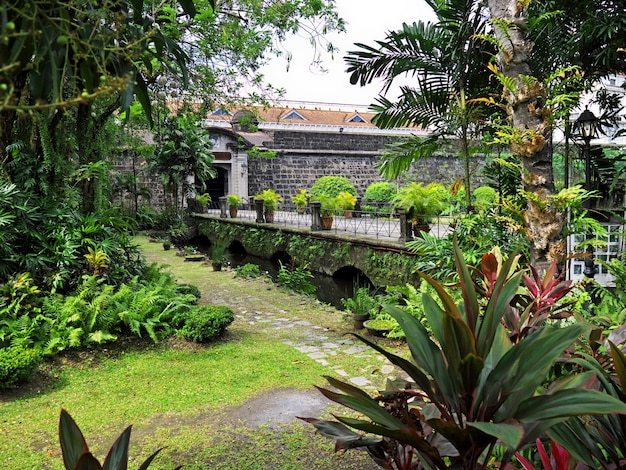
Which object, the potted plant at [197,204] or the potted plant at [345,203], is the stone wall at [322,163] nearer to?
the potted plant at [197,204]

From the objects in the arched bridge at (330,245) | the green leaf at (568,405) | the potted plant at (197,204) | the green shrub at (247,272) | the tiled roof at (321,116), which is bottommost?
the green shrub at (247,272)

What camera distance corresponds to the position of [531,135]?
450 cm

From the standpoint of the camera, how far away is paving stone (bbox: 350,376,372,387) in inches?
185

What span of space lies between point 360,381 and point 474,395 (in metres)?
3.12

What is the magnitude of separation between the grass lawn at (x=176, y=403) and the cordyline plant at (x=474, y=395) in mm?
1568

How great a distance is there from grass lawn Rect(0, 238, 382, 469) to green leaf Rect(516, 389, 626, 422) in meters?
1.95

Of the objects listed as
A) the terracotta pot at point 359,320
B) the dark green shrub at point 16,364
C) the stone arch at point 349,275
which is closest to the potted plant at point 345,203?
the stone arch at point 349,275

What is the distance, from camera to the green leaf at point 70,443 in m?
1.78

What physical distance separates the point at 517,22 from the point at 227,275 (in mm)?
8142

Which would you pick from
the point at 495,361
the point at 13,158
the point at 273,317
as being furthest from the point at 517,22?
the point at 13,158

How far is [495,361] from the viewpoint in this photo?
187 centimetres

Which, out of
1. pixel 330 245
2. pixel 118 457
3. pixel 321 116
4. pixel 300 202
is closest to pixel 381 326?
pixel 118 457

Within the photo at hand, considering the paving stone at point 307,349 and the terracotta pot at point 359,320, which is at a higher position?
the terracotta pot at point 359,320

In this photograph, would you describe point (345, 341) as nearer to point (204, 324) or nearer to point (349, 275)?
point (204, 324)
